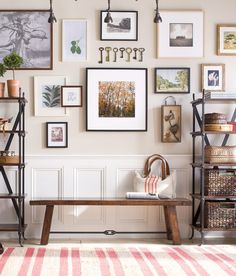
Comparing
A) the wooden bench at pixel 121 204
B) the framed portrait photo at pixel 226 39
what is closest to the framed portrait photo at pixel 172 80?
the framed portrait photo at pixel 226 39

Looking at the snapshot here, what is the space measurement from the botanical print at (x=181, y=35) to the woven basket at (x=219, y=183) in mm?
1511

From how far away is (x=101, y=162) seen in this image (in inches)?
223

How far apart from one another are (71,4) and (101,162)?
1847mm

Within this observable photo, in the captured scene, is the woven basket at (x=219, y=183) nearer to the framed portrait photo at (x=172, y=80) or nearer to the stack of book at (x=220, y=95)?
the stack of book at (x=220, y=95)

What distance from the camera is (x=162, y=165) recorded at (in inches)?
222

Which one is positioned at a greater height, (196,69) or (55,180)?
(196,69)

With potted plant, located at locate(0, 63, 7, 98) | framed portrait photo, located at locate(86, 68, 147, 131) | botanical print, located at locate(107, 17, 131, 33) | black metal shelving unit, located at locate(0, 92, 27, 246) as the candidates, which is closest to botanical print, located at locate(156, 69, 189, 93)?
framed portrait photo, located at locate(86, 68, 147, 131)

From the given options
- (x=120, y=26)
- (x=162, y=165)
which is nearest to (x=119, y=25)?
(x=120, y=26)

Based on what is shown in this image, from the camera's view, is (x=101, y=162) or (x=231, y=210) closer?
(x=231, y=210)

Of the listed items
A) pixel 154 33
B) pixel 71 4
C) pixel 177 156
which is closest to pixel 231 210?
pixel 177 156

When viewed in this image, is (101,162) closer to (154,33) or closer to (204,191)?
(204,191)

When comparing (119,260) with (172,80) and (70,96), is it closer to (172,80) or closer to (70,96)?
(70,96)

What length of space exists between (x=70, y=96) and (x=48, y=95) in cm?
25

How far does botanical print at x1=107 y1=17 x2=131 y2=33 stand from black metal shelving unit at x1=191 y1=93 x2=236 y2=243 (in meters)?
1.13
